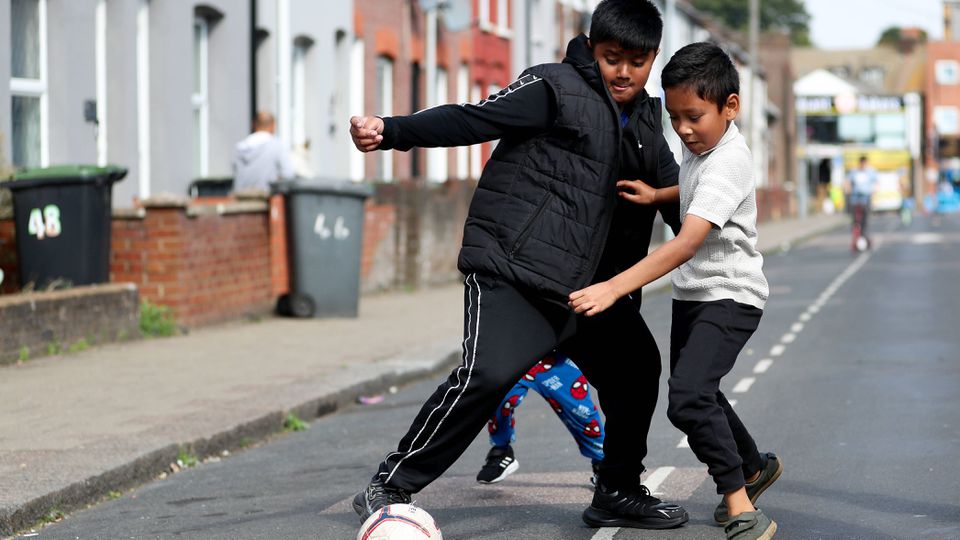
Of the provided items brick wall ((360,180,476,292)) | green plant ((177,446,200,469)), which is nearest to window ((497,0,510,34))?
brick wall ((360,180,476,292))

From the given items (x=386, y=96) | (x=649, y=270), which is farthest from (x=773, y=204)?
(x=649, y=270)

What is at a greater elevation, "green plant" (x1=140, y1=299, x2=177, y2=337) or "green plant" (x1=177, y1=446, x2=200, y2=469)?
"green plant" (x1=140, y1=299, x2=177, y2=337)

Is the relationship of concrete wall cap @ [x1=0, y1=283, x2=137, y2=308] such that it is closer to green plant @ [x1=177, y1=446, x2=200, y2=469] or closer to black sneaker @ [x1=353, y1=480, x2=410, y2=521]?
green plant @ [x1=177, y1=446, x2=200, y2=469]

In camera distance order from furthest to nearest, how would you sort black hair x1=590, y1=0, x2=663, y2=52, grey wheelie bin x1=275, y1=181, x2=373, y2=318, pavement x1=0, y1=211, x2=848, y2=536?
grey wheelie bin x1=275, y1=181, x2=373, y2=318 → pavement x1=0, y1=211, x2=848, y2=536 → black hair x1=590, y1=0, x2=663, y2=52

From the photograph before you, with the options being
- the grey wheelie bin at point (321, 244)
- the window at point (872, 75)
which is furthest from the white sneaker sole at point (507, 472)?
the window at point (872, 75)

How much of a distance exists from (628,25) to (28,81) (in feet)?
32.7

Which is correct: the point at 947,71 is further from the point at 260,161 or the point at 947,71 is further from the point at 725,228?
the point at 725,228

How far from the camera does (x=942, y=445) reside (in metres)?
8.27

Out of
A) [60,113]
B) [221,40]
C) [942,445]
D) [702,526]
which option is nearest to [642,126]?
[702,526]

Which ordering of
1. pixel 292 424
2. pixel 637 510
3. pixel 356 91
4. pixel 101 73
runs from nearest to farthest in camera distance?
pixel 637 510 → pixel 292 424 → pixel 101 73 → pixel 356 91

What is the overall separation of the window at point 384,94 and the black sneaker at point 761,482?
19.6 meters

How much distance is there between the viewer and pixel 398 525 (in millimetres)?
5434

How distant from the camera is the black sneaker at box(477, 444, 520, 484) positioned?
289 inches

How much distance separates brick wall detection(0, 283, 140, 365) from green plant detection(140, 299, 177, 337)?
325mm
